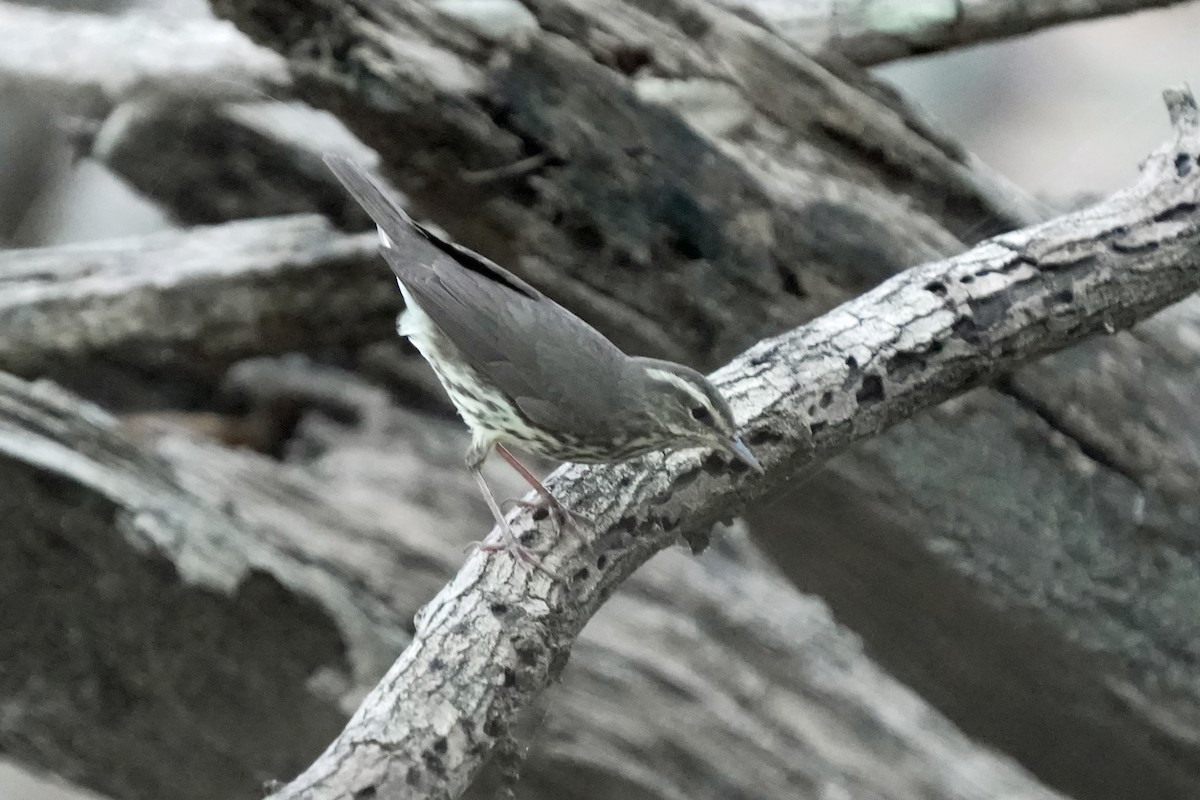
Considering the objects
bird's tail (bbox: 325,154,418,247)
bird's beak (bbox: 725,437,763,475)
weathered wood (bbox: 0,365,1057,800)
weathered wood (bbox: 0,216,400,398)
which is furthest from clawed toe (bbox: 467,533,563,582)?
weathered wood (bbox: 0,216,400,398)

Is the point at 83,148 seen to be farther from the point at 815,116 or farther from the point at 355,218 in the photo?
the point at 815,116

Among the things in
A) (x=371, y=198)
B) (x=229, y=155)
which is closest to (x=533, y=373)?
(x=371, y=198)

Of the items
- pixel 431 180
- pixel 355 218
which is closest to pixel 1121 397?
pixel 431 180

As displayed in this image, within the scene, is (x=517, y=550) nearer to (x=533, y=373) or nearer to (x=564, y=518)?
(x=564, y=518)

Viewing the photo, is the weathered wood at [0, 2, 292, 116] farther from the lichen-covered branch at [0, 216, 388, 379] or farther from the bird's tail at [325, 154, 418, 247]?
the bird's tail at [325, 154, 418, 247]

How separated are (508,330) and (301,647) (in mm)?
1413

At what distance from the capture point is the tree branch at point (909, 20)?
10.7 feet

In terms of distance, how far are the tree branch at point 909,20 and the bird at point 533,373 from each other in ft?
5.14

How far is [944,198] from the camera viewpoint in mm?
3080

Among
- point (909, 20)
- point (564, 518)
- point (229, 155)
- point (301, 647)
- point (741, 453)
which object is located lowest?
point (301, 647)

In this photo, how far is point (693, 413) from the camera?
6.58 ft

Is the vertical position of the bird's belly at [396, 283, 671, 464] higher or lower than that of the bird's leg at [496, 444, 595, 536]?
higher

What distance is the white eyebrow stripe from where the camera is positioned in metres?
1.97

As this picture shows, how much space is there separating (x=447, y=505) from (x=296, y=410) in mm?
803
